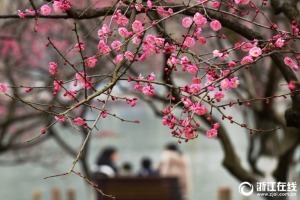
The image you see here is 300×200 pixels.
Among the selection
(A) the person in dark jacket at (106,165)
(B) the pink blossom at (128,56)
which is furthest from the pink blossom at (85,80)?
(A) the person in dark jacket at (106,165)

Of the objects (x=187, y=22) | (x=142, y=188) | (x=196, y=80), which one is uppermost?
(x=142, y=188)

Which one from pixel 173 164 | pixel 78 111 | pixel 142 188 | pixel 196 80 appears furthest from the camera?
pixel 78 111

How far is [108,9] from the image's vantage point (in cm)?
505

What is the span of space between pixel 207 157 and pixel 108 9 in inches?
1338

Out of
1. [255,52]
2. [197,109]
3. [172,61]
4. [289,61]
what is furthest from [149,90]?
[289,61]

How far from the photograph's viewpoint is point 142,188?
1074cm

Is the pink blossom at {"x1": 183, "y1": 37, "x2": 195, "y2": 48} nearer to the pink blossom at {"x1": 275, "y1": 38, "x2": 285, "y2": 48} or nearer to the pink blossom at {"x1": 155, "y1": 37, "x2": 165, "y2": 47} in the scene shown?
→ the pink blossom at {"x1": 155, "y1": 37, "x2": 165, "y2": 47}

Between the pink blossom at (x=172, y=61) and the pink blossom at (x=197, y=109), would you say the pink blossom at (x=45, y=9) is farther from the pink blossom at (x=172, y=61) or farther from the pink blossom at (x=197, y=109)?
the pink blossom at (x=197, y=109)

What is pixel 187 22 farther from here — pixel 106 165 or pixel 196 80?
pixel 106 165

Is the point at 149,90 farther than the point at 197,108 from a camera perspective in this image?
Yes

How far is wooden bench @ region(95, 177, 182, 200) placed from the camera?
1070cm

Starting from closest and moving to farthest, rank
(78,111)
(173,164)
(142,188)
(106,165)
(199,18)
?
(199,18) < (142,188) < (106,165) < (173,164) < (78,111)

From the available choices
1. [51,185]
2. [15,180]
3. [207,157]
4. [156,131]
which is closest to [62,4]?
[51,185]

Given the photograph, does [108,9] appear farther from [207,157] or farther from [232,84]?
[207,157]
